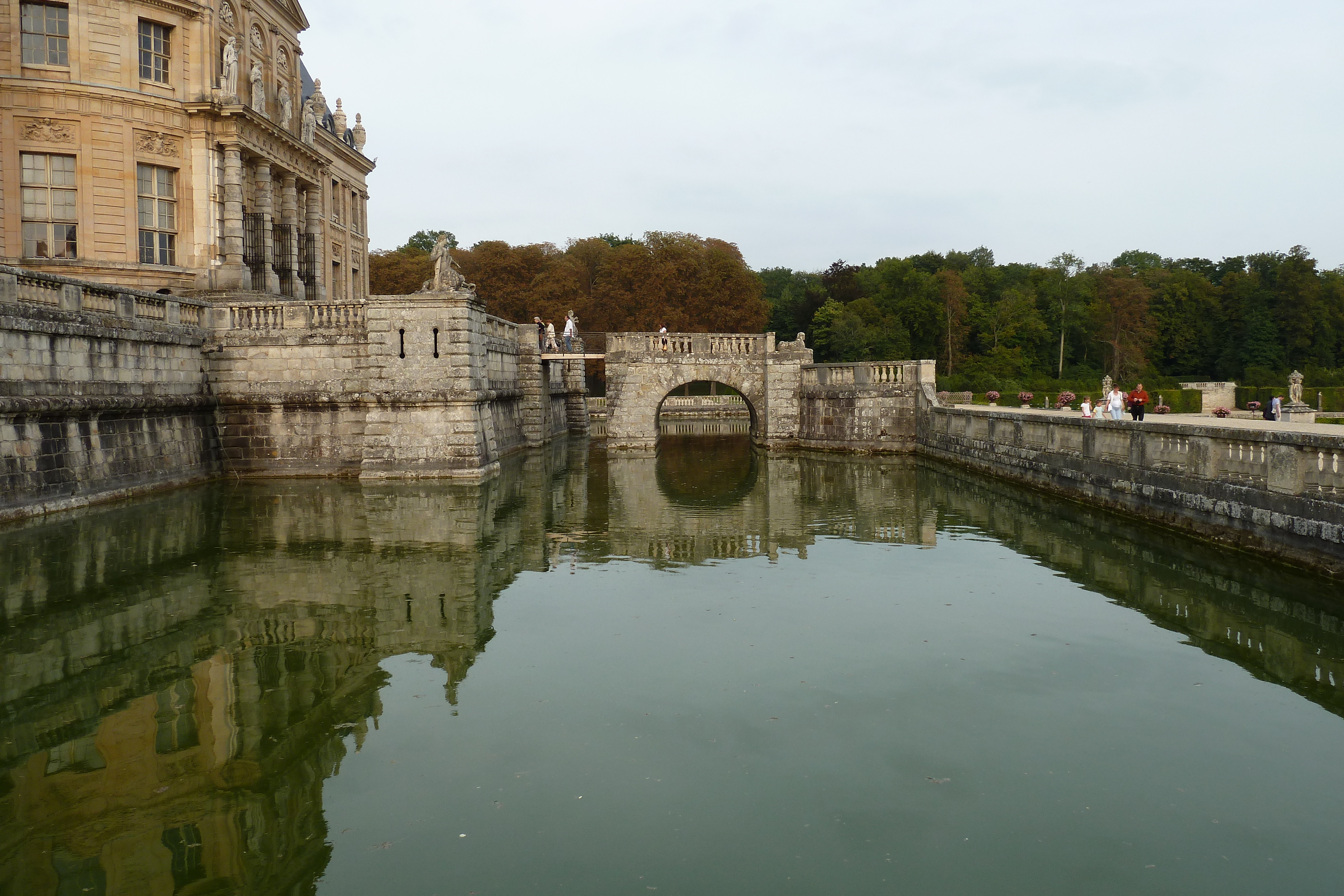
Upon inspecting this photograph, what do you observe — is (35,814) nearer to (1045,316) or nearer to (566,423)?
(566,423)

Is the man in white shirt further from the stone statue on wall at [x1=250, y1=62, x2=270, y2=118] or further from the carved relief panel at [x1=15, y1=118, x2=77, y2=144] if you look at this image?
the carved relief panel at [x1=15, y1=118, x2=77, y2=144]

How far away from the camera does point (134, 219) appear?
74.8ft

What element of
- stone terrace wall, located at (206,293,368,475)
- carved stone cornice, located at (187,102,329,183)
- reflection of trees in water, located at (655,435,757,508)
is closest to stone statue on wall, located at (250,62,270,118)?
carved stone cornice, located at (187,102,329,183)

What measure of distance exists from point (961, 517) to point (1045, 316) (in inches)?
2357

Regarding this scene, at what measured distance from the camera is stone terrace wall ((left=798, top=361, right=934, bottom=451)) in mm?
27172

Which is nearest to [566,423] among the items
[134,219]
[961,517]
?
[134,219]

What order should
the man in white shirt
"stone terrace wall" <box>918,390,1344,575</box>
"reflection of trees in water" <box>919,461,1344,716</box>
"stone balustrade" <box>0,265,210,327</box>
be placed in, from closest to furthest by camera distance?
"reflection of trees in water" <box>919,461,1344,716</box> → "stone terrace wall" <box>918,390,1344,575</box> → "stone balustrade" <box>0,265,210,327</box> → the man in white shirt

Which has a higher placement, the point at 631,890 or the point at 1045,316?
the point at 1045,316

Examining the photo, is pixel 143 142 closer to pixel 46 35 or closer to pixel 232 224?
pixel 232 224

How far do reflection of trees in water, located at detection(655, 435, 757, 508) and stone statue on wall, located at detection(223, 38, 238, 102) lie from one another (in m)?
14.8

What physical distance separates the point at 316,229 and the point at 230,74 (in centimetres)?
803

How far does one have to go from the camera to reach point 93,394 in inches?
633

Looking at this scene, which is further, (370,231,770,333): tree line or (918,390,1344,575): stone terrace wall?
(370,231,770,333): tree line

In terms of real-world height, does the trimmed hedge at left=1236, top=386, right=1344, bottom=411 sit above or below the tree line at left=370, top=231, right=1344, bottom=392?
below
